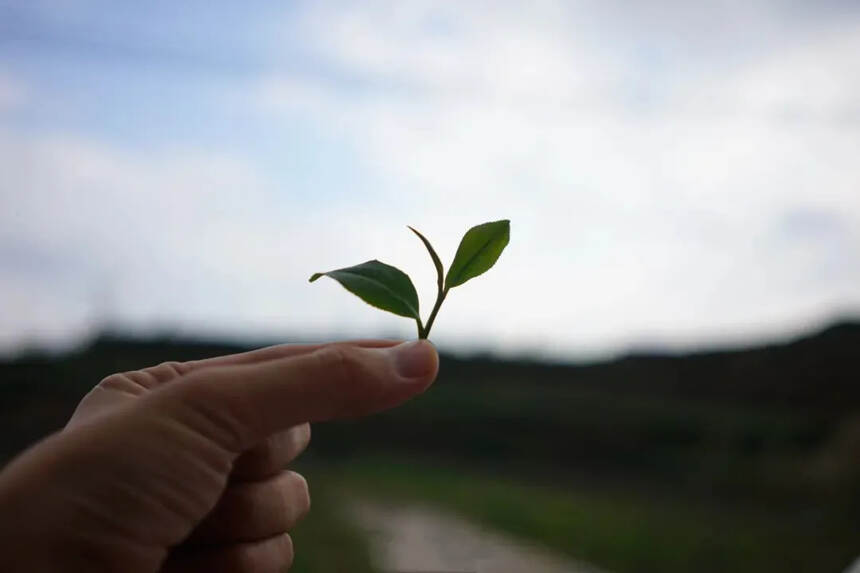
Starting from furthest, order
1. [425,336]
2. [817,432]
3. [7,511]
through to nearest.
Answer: [817,432], [425,336], [7,511]

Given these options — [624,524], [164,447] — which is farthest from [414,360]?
[624,524]

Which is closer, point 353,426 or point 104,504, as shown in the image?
point 104,504

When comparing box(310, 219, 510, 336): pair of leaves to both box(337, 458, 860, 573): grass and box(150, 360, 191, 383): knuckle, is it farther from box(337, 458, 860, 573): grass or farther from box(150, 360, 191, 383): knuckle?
box(337, 458, 860, 573): grass

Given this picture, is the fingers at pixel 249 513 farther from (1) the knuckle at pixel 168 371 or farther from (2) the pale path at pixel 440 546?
(2) the pale path at pixel 440 546

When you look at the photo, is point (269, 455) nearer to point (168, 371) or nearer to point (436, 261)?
point (168, 371)

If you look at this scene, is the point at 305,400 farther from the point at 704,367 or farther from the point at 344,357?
the point at 704,367

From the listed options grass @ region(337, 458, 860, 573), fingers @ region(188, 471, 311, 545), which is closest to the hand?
fingers @ region(188, 471, 311, 545)

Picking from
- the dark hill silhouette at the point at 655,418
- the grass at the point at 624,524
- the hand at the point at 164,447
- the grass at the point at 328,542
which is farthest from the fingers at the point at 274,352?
the dark hill silhouette at the point at 655,418

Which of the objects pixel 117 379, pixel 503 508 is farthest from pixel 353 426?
pixel 117 379
